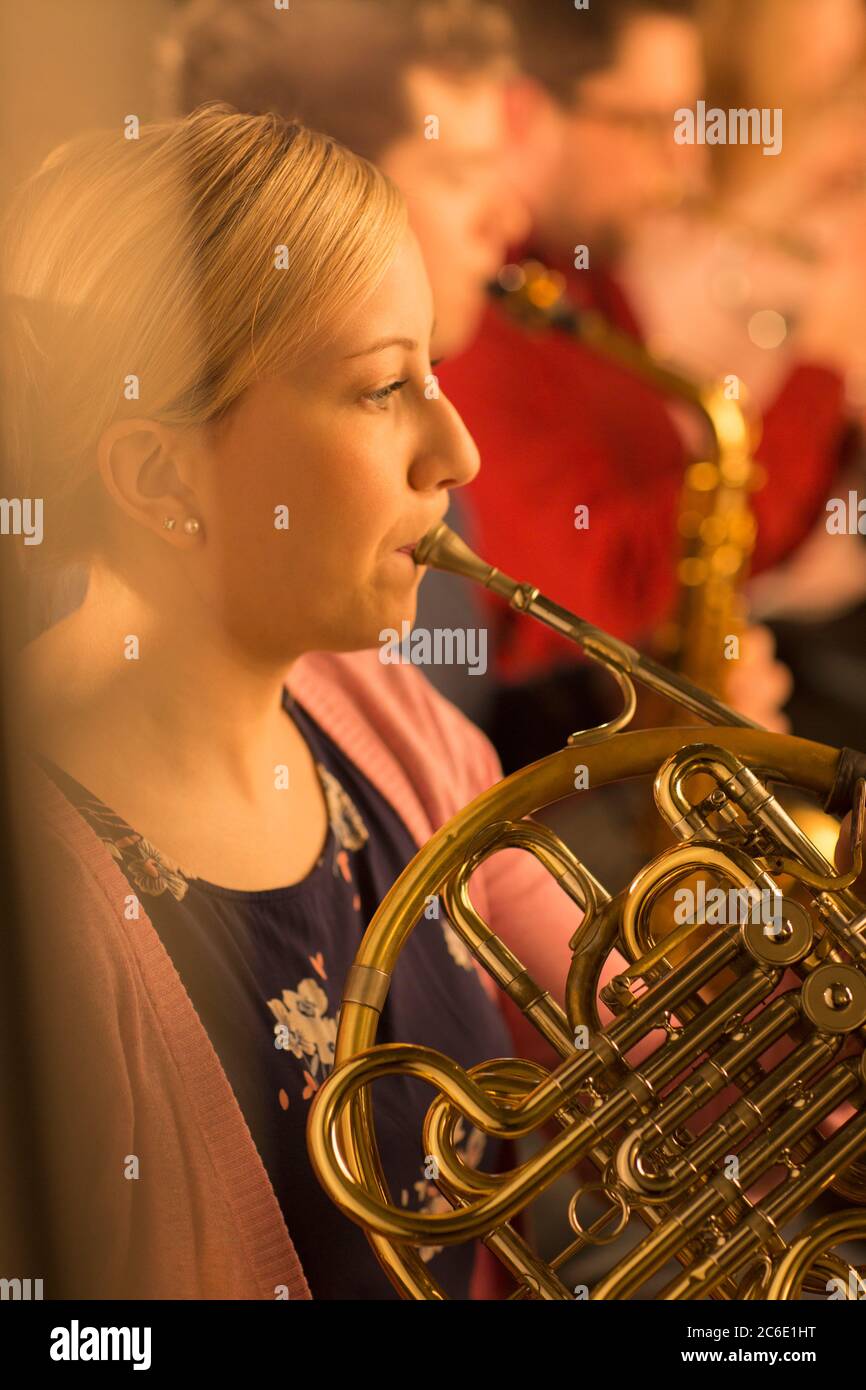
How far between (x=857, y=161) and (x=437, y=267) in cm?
32

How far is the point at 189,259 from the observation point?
0.72 metres

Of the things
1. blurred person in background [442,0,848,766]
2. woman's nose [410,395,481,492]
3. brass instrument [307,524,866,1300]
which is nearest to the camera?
brass instrument [307,524,866,1300]

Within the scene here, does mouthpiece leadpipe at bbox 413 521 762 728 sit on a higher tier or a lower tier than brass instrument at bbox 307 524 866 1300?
higher

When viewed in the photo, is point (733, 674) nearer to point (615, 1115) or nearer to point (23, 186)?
point (615, 1115)

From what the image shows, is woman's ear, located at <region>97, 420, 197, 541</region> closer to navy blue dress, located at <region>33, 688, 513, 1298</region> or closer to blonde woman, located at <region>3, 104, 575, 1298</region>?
blonde woman, located at <region>3, 104, 575, 1298</region>

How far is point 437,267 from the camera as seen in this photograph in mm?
867

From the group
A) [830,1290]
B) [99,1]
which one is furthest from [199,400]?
[830,1290]

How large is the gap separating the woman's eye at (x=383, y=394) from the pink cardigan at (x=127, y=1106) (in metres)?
0.28

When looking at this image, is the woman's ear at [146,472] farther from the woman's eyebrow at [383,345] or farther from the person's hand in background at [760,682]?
the person's hand in background at [760,682]

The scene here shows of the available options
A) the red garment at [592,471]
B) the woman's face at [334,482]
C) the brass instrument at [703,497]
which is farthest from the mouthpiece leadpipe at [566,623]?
the brass instrument at [703,497]

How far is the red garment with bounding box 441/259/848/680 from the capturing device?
91 centimetres

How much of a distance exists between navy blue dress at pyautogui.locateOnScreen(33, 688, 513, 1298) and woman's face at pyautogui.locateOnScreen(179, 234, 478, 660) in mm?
91

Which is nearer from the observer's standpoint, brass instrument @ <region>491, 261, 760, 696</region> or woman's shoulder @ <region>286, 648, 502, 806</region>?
woman's shoulder @ <region>286, 648, 502, 806</region>

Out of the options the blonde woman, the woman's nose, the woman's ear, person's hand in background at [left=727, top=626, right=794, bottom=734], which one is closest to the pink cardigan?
the blonde woman
